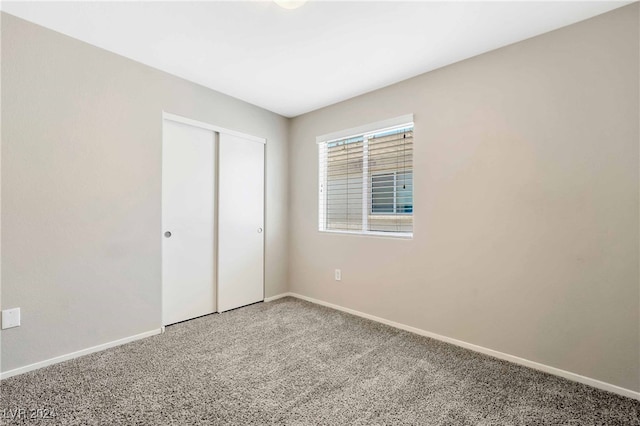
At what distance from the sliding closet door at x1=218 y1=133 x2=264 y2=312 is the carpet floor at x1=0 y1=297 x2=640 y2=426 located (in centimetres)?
83

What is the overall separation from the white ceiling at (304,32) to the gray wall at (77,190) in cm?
23

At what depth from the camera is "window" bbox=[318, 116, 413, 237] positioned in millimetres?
2857

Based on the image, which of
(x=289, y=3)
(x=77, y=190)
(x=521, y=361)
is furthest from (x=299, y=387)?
(x=289, y=3)

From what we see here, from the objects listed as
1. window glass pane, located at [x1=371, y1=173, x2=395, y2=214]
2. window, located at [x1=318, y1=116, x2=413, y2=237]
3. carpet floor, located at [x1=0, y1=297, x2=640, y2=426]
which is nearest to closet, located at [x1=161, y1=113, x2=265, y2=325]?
carpet floor, located at [x1=0, y1=297, x2=640, y2=426]

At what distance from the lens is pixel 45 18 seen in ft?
6.41

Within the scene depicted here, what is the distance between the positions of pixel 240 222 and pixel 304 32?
81.8 inches

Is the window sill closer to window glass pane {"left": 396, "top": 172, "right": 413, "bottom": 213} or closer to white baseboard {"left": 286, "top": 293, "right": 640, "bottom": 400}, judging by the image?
window glass pane {"left": 396, "top": 172, "right": 413, "bottom": 213}

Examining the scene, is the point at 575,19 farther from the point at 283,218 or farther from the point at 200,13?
the point at 283,218

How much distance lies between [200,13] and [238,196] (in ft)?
6.06

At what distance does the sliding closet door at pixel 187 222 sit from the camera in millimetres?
2787

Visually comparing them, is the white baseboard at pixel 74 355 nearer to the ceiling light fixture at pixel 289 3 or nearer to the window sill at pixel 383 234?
the window sill at pixel 383 234

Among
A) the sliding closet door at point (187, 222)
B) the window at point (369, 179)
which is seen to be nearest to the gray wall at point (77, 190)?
the sliding closet door at point (187, 222)

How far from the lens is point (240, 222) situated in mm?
3387

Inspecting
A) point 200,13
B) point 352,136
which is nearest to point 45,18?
point 200,13
